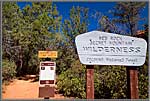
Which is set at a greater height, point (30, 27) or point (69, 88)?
point (30, 27)

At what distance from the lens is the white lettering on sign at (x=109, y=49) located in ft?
18.8

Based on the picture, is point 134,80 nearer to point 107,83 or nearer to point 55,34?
point 107,83

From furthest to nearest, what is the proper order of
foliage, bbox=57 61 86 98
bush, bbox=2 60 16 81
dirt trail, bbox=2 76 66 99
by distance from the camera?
bush, bbox=2 60 16 81 → dirt trail, bbox=2 76 66 99 → foliage, bbox=57 61 86 98

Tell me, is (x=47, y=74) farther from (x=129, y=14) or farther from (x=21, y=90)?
(x=129, y=14)

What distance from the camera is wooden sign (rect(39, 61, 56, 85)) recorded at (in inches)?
222

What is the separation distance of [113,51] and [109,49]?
90 mm

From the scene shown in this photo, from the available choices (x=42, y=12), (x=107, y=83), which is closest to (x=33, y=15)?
(x=42, y=12)

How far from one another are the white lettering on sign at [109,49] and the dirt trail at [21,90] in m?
4.70

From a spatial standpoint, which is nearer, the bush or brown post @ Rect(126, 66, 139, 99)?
brown post @ Rect(126, 66, 139, 99)

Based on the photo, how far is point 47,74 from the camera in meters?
5.66

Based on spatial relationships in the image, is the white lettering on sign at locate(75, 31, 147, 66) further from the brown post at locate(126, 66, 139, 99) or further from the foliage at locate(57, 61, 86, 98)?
the foliage at locate(57, 61, 86, 98)

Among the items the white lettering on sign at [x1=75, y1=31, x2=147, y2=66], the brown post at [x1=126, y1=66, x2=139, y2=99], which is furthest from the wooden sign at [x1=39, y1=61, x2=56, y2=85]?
the brown post at [x1=126, y1=66, x2=139, y2=99]

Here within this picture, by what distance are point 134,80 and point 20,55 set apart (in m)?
12.0

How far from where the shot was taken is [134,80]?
227 inches
